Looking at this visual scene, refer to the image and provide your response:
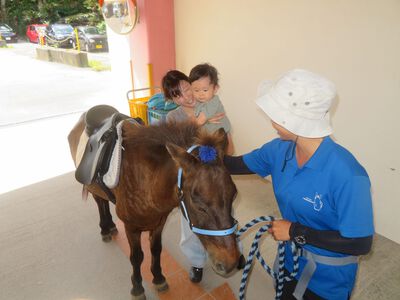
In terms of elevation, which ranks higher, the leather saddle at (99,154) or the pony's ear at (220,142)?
the pony's ear at (220,142)

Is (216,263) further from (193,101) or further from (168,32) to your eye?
(168,32)

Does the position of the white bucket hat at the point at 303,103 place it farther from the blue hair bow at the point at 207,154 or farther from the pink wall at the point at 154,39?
the pink wall at the point at 154,39

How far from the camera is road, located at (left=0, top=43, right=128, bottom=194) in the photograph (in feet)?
12.1

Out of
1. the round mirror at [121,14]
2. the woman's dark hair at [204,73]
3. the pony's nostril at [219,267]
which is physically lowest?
the pony's nostril at [219,267]

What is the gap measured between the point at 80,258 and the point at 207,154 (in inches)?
65.8

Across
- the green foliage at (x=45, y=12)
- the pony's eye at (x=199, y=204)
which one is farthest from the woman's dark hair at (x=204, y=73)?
the green foliage at (x=45, y=12)

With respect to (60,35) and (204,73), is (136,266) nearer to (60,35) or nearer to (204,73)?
(204,73)

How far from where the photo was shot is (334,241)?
926mm

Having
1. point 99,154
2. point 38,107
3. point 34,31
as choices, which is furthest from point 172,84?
point 34,31

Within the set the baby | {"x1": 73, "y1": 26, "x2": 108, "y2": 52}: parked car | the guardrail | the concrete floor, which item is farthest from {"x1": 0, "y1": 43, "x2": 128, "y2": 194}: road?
the baby

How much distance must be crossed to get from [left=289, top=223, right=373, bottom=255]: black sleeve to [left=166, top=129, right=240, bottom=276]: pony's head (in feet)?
0.85

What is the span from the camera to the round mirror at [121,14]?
13.0 feet

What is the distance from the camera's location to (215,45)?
Result: 11.4ft

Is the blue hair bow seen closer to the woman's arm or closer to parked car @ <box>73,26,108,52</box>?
the woman's arm
